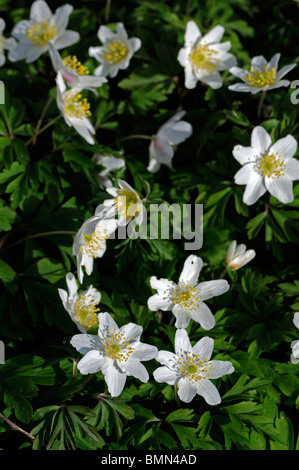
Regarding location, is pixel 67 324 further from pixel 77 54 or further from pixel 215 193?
pixel 77 54

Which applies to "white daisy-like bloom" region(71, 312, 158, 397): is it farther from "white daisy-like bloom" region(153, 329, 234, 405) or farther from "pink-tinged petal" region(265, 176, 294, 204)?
"pink-tinged petal" region(265, 176, 294, 204)

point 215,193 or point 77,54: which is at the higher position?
point 77,54

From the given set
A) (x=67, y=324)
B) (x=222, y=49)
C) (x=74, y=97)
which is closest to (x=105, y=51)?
(x=74, y=97)

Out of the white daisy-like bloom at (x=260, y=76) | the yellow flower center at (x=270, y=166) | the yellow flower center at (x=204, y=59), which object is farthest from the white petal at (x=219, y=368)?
the yellow flower center at (x=204, y=59)

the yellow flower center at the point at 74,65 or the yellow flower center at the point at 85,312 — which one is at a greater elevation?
the yellow flower center at the point at 74,65

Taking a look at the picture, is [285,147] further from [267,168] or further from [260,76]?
[260,76]

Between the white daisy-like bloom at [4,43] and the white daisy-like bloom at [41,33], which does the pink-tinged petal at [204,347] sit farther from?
the white daisy-like bloom at [4,43]

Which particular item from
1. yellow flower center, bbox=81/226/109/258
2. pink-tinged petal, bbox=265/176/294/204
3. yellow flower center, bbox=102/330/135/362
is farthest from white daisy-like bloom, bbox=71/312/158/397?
pink-tinged petal, bbox=265/176/294/204
